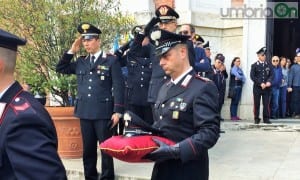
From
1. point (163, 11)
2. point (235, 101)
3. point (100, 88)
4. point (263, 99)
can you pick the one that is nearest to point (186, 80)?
point (163, 11)

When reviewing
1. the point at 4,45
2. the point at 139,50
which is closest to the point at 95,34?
the point at 139,50

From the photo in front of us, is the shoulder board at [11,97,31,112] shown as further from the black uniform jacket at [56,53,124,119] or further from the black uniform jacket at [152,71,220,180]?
the black uniform jacket at [56,53,124,119]

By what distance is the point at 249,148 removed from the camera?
7.77 metres

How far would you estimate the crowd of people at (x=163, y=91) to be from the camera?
2.93m

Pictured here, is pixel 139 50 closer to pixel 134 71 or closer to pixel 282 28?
pixel 134 71

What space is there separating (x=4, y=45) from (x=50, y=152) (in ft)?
1.72

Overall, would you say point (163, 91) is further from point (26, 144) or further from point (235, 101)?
point (235, 101)

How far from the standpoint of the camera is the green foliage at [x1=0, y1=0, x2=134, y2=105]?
7004 millimetres

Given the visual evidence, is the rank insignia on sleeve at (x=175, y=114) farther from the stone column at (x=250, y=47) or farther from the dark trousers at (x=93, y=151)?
the stone column at (x=250, y=47)

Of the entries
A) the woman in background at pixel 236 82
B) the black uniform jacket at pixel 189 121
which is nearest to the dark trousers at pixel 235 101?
the woman in background at pixel 236 82

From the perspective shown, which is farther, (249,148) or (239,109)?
(239,109)

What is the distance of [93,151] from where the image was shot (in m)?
5.76

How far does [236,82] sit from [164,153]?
31.1 feet

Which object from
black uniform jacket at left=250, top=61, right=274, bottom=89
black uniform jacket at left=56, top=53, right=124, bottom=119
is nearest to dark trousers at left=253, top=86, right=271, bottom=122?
black uniform jacket at left=250, top=61, right=274, bottom=89
